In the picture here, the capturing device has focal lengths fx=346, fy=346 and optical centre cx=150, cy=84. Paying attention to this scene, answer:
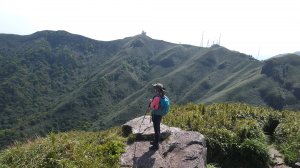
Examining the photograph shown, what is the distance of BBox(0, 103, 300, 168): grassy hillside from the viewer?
11164 millimetres

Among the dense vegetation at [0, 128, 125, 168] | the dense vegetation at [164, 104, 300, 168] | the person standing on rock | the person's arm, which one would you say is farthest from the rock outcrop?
the dense vegetation at [164, 104, 300, 168]

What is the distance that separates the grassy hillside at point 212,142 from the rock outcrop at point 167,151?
1.74 feet

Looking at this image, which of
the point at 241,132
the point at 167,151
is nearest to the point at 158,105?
the point at 167,151

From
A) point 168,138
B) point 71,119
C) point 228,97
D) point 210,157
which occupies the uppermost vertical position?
point 168,138

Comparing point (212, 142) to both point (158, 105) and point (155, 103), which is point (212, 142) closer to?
point (158, 105)

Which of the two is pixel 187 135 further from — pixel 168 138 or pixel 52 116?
pixel 52 116

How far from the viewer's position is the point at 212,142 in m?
15.1

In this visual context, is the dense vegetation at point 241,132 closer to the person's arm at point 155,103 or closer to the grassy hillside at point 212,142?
the grassy hillside at point 212,142

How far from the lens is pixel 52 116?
190 metres

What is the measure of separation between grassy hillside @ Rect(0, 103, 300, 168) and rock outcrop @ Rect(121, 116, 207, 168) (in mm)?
531

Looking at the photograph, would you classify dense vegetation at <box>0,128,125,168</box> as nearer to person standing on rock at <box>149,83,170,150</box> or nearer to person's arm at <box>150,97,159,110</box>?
person standing on rock at <box>149,83,170,150</box>

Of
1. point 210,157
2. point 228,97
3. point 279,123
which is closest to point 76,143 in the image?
point 210,157

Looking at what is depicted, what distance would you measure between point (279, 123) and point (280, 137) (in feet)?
5.18

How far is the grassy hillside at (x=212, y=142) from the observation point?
1116 centimetres
